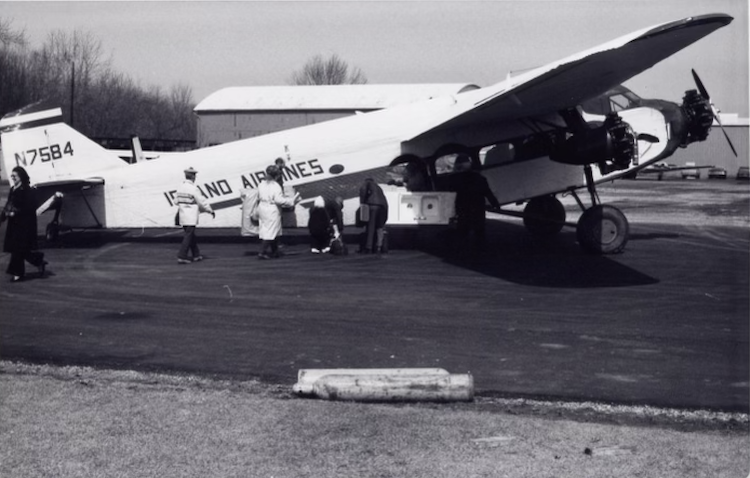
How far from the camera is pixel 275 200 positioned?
53.8ft

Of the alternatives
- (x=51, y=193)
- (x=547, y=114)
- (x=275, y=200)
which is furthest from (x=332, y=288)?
(x=51, y=193)

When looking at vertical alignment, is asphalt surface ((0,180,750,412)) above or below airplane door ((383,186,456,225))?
below

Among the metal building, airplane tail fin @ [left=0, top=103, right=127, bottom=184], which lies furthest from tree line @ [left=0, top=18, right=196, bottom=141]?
the metal building

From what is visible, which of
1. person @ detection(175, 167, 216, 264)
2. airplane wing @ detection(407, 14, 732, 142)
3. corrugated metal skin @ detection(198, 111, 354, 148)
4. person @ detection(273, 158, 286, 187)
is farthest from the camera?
corrugated metal skin @ detection(198, 111, 354, 148)

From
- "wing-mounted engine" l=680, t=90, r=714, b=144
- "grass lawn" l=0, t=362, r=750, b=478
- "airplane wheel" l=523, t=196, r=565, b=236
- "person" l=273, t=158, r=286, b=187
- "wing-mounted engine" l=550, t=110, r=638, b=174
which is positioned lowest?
"grass lawn" l=0, t=362, r=750, b=478

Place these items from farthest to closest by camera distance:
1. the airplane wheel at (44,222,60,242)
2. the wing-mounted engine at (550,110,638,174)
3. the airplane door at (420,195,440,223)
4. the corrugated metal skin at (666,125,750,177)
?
1. the corrugated metal skin at (666,125,750,177)
2. the airplane wheel at (44,222,60,242)
3. the airplane door at (420,195,440,223)
4. the wing-mounted engine at (550,110,638,174)

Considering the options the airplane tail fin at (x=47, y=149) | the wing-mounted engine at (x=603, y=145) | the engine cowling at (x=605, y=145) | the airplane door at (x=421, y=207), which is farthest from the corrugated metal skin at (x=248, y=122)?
the engine cowling at (x=605, y=145)

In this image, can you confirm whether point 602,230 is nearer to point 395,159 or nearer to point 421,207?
point 421,207

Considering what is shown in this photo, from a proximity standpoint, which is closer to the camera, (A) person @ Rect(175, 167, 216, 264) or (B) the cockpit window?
(A) person @ Rect(175, 167, 216, 264)

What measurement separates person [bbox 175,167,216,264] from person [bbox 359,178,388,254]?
3045 millimetres

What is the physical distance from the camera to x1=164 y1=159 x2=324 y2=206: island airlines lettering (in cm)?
1777

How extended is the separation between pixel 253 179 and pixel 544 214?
6.35 meters

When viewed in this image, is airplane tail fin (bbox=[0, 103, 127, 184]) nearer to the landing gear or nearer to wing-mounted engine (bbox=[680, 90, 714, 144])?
the landing gear

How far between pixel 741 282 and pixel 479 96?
21.7 ft
